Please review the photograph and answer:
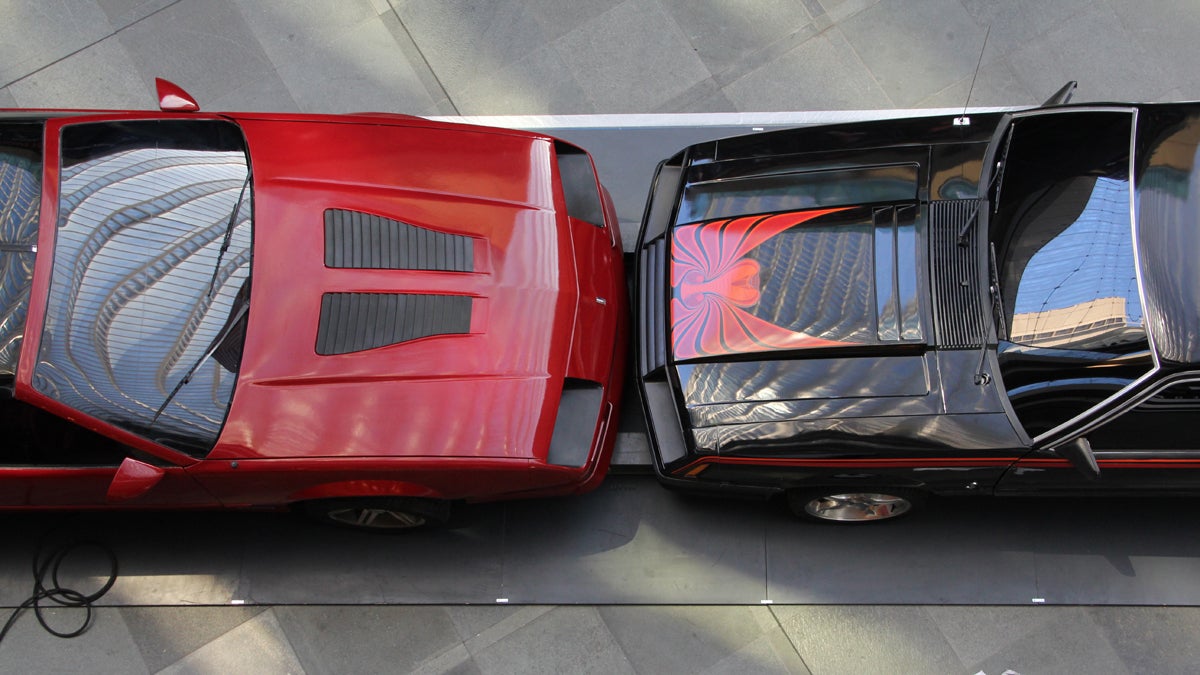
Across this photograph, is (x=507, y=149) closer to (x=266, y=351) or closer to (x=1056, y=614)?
(x=266, y=351)

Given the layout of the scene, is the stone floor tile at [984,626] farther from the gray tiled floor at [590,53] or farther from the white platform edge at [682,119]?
the gray tiled floor at [590,53]

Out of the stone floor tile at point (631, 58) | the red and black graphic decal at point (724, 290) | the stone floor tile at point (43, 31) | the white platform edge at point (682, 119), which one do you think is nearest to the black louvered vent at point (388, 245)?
the red and black graphic decal at point (724, 290)

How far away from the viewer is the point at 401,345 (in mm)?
3752

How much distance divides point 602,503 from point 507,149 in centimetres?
178

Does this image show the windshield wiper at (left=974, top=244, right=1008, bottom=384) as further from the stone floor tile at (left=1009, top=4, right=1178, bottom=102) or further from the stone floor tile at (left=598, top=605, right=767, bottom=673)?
the stone floor tile at (left=1009, top=4, right=1178, bottom=102)

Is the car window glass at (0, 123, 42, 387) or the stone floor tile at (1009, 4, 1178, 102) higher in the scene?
the car window glass at (0, 123, 42, 387)

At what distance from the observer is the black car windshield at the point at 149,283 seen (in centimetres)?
355

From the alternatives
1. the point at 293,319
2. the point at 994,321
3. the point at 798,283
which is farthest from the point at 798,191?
the point at 293,319

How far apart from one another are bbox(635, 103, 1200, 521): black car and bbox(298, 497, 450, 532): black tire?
104 cm

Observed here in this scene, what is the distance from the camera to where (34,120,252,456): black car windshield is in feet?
11.7

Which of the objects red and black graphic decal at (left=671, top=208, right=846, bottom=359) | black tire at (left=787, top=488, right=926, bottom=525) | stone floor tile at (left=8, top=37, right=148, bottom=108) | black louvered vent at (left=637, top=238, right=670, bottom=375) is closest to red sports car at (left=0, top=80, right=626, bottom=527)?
black louvered vent at (left=637, top=238, right=670, bottom=375)

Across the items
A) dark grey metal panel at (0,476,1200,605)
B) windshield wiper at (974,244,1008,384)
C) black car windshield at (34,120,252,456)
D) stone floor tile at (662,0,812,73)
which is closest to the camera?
black car windshield at (34,120,252,456)

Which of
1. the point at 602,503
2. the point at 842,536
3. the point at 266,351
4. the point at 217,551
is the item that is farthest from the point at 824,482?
the point at 217,551

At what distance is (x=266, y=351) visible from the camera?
3.65 m
